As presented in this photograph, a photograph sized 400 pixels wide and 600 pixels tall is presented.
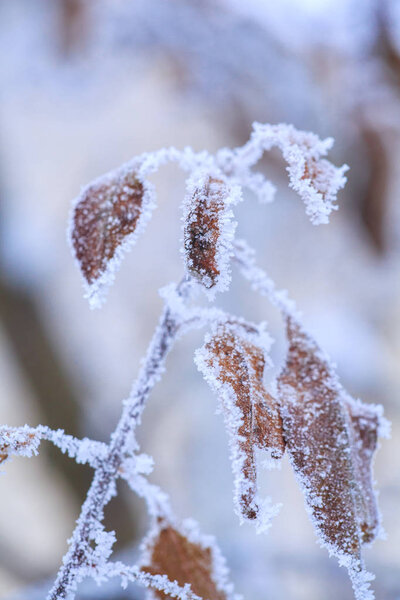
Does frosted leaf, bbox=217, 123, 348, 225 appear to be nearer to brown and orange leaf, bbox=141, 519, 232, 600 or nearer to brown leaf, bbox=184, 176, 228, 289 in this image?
brown leaf, bbox=184, 176, 228, 289

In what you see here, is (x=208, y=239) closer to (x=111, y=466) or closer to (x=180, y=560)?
(x=111, y=466)

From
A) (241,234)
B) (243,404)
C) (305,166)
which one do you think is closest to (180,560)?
(243,404)

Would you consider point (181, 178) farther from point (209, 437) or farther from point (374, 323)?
point (209, 437)

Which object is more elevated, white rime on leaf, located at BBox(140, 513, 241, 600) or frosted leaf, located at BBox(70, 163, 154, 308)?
frosted leaf, located at BBox(70, 163, 154, 308)

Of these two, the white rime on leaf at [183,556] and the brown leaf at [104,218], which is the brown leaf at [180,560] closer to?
the white rime on leaf at [183,556]

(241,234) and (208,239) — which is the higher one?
(241,234)

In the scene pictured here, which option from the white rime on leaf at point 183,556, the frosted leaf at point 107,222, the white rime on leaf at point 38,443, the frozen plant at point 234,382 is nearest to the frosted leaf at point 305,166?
the frozen plant at point 234,382

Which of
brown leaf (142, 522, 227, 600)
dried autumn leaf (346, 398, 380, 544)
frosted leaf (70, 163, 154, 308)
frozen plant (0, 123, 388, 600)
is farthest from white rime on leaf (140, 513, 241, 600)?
frosted leaf (70, 163, 154, 308)
